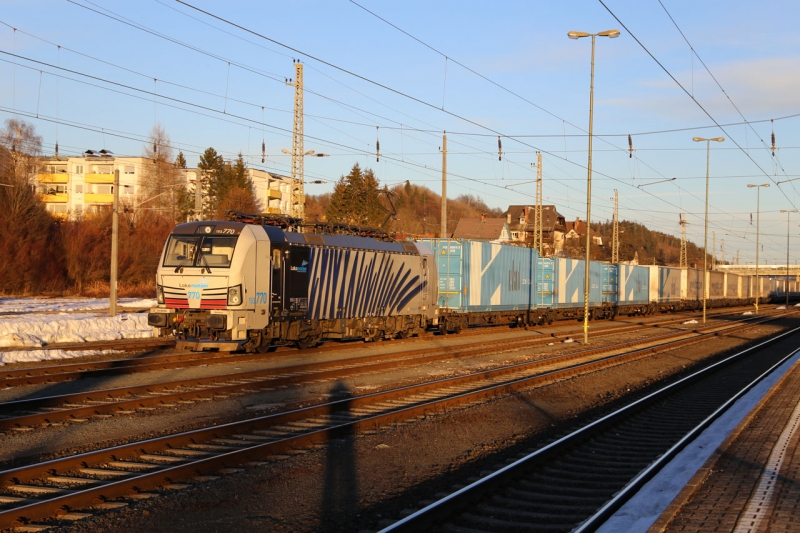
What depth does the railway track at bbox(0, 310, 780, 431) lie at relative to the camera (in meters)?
11.3

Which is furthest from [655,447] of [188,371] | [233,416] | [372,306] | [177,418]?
[372,306]

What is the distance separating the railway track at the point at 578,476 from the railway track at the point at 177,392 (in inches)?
246

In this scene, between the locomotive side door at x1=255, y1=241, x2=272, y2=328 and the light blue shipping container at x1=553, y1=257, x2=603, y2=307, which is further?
the light blue shipping container at x1=553, y1=257, x2=603, y2=307

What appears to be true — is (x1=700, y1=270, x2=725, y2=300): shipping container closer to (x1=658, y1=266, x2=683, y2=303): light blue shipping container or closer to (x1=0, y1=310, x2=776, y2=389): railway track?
(x1=658, y1=266, x2=683, y2=303): light blue shipping container

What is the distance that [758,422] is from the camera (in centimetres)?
1206

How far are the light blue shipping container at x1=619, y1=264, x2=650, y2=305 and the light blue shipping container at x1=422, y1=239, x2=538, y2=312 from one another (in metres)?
14.3

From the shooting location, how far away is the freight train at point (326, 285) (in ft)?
61.6

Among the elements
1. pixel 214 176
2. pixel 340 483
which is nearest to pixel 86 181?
pixel 214 176

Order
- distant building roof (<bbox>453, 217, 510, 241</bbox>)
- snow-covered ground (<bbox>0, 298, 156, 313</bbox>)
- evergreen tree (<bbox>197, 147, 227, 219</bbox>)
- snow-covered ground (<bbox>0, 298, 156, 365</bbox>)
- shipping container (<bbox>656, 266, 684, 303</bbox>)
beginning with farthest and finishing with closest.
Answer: distant building roof (<bbox>453, 217, 510, 241</bbox>)
evergreen tree (<bbox>197, 147, 227, 219</bbox>)
shipping container (<bbox>656, 266, 684, 303</bbox>)
snow-covered ground (<bbox>0, 298, 156, 313</bbox>)
snow-covered ground (<bbox>0, 298, 156, 365</bbox>)

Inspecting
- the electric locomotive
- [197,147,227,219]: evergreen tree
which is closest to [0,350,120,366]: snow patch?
the electric locomotive

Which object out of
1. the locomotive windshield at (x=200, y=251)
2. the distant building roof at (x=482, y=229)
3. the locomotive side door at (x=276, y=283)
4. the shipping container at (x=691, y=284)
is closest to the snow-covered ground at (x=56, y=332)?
the locomotive windshield at (x=200, y=251)

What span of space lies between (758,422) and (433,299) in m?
16.8

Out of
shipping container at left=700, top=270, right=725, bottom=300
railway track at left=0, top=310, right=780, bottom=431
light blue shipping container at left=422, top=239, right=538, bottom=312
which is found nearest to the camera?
railway track at left=0, top=310, right=780, bottom=431

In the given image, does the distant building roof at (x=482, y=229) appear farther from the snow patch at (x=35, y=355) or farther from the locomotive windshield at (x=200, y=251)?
the snow patch at (x=35, y=355)
